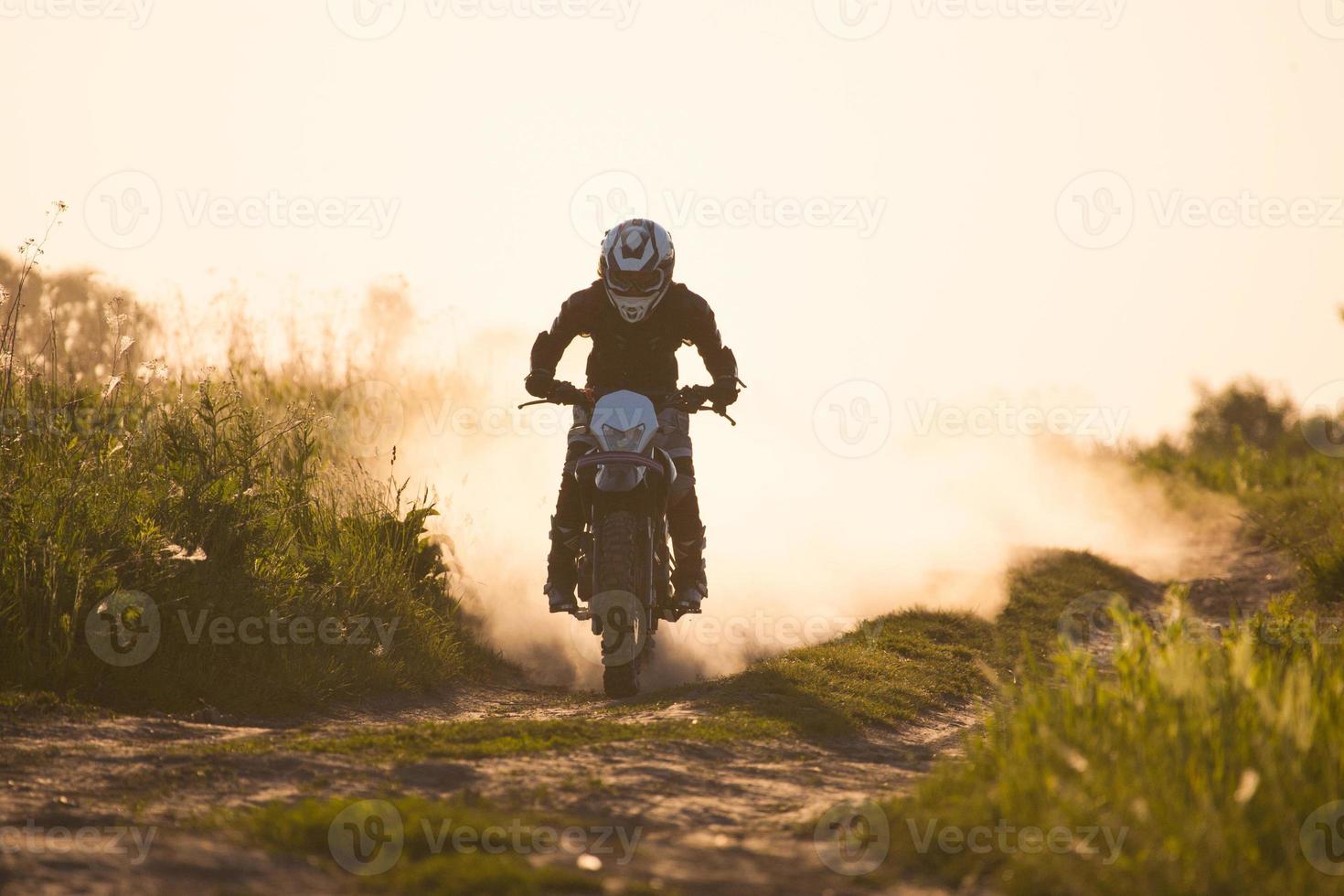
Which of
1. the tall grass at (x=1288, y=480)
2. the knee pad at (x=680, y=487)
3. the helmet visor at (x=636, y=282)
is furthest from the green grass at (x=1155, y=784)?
the tall grass at (x=1288, y=480)

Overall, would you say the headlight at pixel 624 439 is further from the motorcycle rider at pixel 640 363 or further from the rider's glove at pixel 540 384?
the rider's glove at pixel 540 384

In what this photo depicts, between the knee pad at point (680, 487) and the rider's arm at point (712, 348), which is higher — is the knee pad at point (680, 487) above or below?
below

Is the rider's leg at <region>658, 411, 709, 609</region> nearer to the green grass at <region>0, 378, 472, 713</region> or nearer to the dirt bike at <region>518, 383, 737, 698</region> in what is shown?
the dirt bike at <region>518, 383, 737, 698</region>

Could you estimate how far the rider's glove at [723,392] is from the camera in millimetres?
8930

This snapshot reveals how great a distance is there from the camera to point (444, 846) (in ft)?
13.6

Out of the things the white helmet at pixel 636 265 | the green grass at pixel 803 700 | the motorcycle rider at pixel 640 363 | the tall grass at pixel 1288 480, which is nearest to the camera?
the green grass at pixel 803 700

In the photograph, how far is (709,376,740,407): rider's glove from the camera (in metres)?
8.93

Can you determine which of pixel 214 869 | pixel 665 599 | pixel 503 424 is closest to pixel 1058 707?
pixel 214 869

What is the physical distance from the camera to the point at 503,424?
51.4ft

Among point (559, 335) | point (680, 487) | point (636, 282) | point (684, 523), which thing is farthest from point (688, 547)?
point (636, 282)

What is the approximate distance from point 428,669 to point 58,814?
4276mm

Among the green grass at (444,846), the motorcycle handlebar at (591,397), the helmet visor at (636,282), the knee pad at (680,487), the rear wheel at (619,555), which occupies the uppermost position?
the helmet visor at (636,282)

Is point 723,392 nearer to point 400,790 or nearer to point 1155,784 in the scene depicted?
point 400,790

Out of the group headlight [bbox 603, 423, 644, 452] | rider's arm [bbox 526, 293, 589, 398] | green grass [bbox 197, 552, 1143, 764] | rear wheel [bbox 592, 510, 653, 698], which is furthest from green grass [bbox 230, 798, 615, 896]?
rider's arm [bbox 526, 293, 589, 398]
